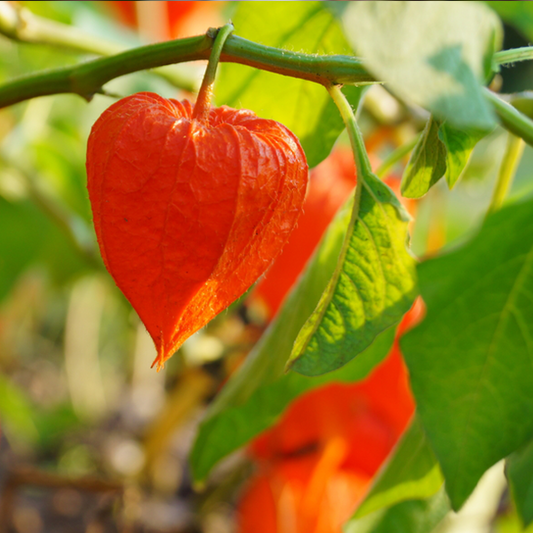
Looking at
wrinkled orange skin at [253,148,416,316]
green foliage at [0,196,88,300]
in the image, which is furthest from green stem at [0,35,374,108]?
green foliage at [0,196,88,300]

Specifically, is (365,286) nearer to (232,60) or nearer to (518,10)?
(232,60)

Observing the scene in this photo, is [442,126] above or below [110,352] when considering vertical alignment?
above

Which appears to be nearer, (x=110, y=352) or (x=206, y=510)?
(x=206, y=510)

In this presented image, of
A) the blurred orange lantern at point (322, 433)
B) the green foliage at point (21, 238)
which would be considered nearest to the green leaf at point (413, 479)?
the blurred orange lantern at point (322, 433)

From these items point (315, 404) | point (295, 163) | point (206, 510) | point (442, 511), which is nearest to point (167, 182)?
point (295, 163)

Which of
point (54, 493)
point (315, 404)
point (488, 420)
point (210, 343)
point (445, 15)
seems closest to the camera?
point (445, 15)

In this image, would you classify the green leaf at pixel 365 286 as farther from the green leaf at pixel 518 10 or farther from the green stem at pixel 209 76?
the green leaf at pixel 518 10

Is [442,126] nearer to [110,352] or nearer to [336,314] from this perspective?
[336,314]
